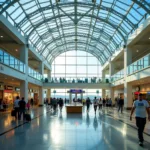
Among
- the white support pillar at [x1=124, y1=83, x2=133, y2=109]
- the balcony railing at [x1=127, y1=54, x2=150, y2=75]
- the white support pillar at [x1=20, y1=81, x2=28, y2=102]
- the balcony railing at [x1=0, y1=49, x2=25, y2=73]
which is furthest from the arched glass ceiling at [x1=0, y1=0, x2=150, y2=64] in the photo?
the white support pillar at [x1=124, y1=83, x2=133, y2=109]

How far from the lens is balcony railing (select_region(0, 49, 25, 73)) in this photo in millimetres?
22225

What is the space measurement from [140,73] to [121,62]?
24.0 metres

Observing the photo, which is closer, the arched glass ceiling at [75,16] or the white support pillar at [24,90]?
the arched glass ceiling at [75,16]

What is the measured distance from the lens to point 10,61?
81.5ft

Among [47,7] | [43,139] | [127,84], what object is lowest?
[43,139]

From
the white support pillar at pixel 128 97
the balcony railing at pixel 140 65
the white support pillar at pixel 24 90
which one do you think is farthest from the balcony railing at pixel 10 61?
the white support pillar at pixel 128 97

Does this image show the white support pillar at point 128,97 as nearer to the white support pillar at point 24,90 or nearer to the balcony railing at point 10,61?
the white support pillar at point 24,90

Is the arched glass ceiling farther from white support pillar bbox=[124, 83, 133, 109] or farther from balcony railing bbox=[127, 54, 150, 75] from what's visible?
white support pillar bbox=[124, 83, 133, 109]

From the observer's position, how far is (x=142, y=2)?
24031mm

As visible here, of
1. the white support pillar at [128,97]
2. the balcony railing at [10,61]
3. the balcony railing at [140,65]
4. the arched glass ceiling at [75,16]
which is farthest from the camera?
the white support pillar at [128,97]

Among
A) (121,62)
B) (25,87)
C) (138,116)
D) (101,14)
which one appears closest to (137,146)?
(138,116)

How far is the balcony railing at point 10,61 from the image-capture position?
22225 mm

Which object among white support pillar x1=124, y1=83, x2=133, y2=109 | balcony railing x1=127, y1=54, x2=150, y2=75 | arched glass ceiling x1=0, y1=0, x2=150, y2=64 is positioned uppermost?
arched glass ceiling x1=0, y1=0, x2=150, y2=64

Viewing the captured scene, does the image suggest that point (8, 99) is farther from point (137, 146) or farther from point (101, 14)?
point (137, 146)
